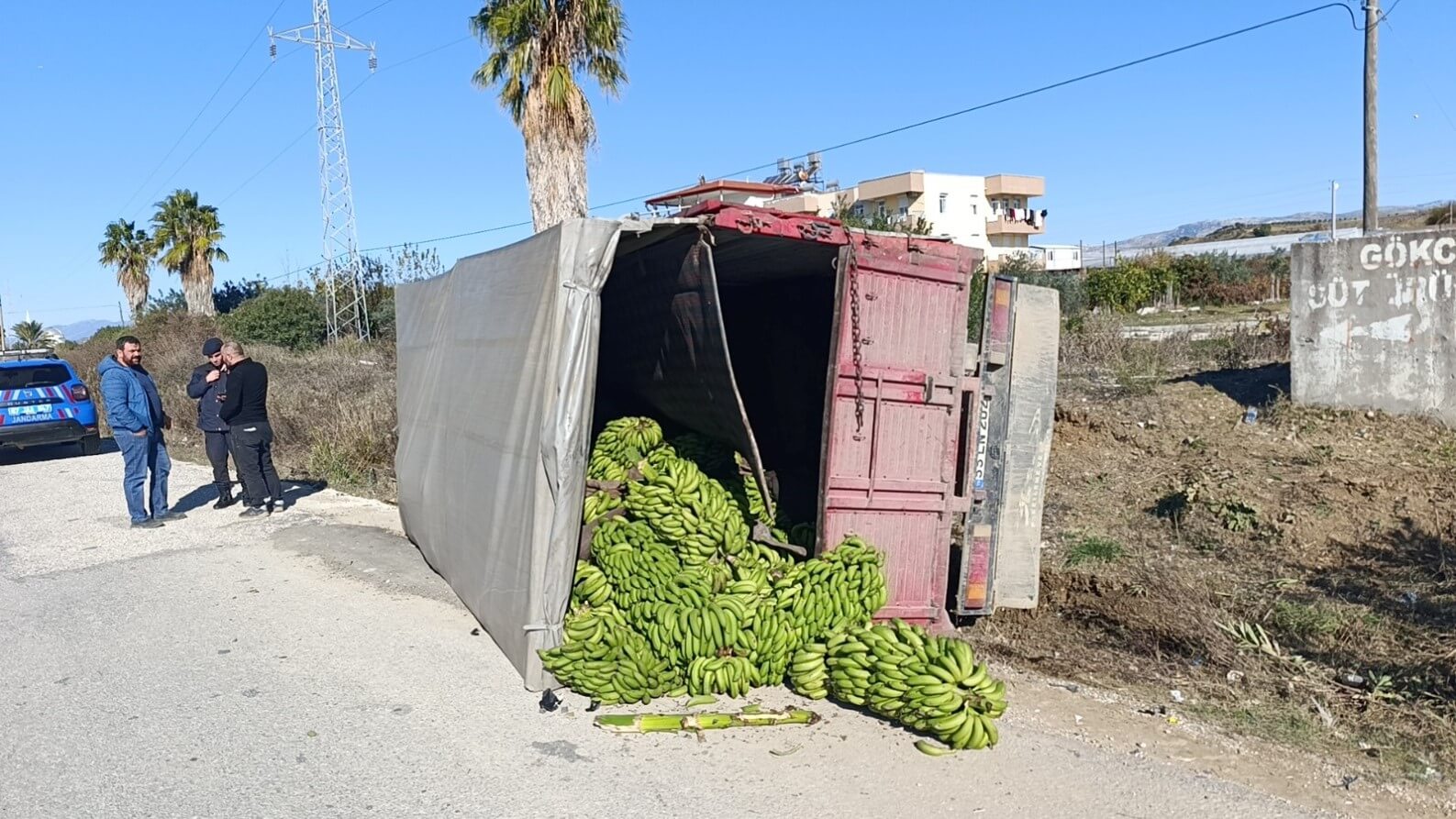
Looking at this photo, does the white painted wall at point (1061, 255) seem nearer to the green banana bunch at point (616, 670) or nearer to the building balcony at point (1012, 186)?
the building balcony at point (1012, 186)

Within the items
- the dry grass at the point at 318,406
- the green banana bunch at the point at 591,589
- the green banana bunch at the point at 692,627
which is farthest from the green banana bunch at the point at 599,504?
the dry grass at the point at 318,406

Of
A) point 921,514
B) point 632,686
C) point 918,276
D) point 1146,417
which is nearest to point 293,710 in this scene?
point 632,686

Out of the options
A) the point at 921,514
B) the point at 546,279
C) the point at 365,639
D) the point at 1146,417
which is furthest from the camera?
the point at 1146,417

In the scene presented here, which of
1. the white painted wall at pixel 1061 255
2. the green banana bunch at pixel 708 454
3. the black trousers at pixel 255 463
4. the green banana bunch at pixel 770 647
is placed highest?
the white painted wall at pixel 1061 255

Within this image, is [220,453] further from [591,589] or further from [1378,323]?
[1378,323]

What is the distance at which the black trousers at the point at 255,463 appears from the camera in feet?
34.9

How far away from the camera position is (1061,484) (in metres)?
10.2

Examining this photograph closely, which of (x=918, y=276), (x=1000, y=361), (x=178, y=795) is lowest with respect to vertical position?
(x=178, y=795)

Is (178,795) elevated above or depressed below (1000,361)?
below

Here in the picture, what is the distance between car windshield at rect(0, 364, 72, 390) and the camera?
16.4m

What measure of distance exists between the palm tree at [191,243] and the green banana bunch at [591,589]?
35173 millimetres

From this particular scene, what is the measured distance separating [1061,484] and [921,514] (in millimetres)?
4551

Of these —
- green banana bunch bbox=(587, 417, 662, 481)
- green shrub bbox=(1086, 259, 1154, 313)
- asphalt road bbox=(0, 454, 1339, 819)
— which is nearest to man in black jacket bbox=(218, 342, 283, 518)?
asphalt road bbox=(0, 454, 1339, 819)

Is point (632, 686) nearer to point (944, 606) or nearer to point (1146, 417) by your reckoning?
point (944, 606)
